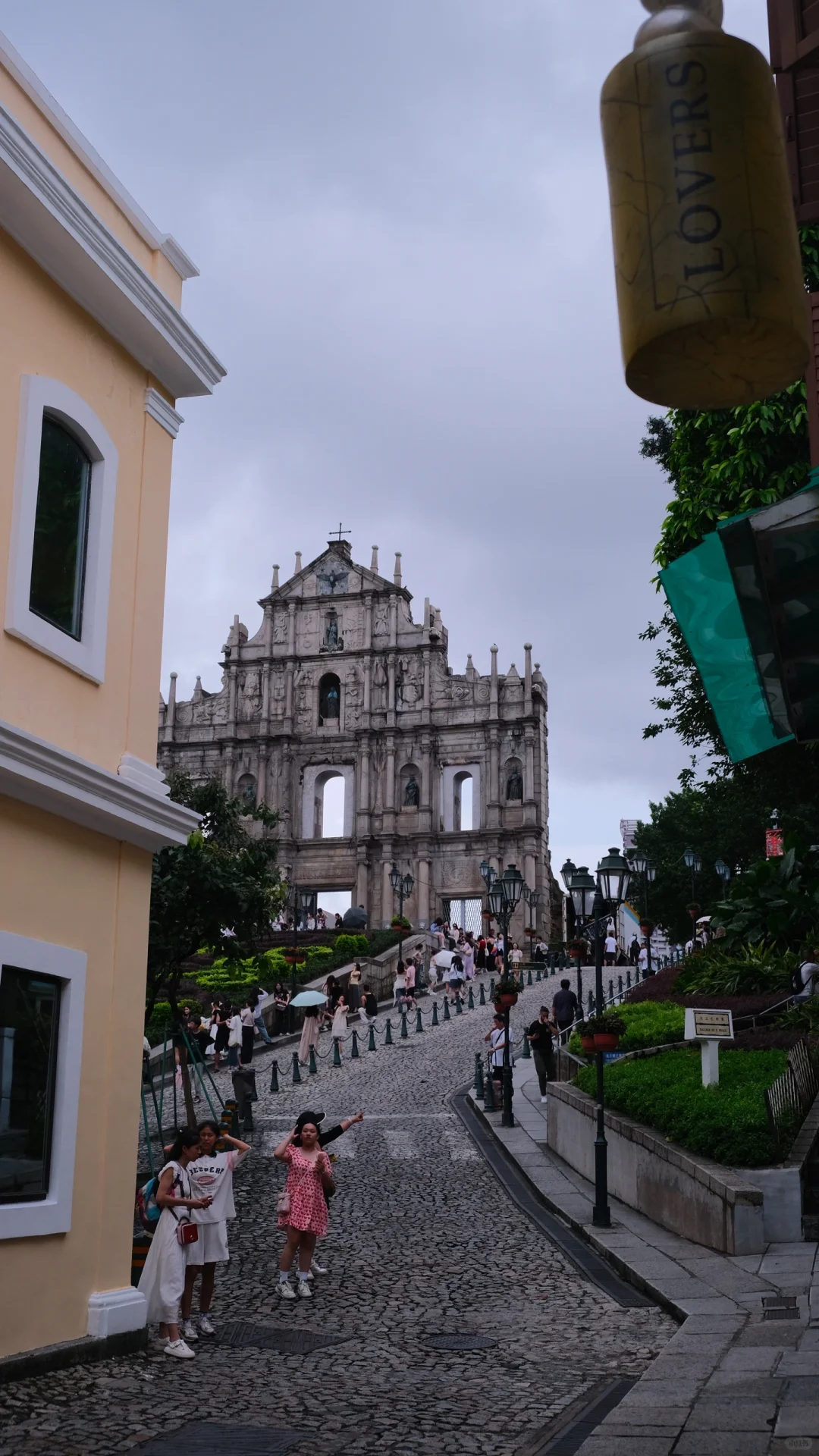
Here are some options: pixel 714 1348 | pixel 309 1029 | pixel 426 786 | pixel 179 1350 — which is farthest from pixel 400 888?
pixel 714 1348

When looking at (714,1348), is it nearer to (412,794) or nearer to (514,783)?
(514,783)

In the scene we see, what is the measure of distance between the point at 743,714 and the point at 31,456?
5667 mm

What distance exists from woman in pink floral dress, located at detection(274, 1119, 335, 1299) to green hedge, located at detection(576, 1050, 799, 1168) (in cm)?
357

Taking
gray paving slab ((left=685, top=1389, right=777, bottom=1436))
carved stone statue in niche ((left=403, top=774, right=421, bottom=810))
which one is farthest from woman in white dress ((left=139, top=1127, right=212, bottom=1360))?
carved stone statue in niche ((left=403, top=774, right=421, bottom=810))

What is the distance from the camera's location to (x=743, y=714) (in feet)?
15.3

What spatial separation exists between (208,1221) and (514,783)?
1940 inches

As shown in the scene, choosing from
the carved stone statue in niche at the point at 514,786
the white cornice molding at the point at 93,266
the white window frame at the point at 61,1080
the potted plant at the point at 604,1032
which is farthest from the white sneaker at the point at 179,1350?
the carved stone statue in niche at the point at 514,786

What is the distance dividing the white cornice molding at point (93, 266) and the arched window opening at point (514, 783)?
47.5 meters

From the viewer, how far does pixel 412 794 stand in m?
59.3

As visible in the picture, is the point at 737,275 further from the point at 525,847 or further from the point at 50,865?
the point at 525,847

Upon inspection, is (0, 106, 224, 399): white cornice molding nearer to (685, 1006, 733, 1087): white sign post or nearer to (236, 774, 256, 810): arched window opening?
(685, 1006, 733, 1087): white sign post

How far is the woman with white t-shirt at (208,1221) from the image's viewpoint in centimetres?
912

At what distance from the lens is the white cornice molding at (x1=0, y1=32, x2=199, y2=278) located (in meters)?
8.77


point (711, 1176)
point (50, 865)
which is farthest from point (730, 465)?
point (50, 865)
